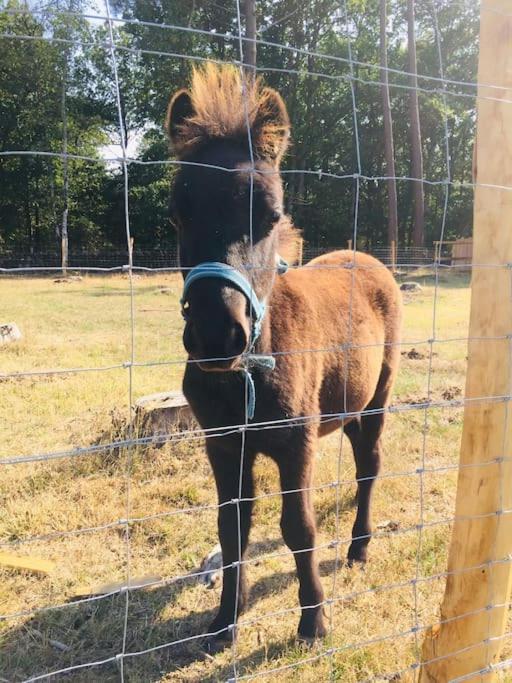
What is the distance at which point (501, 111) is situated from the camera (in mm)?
1860

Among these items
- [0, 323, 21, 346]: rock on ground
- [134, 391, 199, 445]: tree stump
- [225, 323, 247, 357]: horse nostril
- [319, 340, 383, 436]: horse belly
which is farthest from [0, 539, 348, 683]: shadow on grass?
[0, 323, 21, 346]: rock on ground

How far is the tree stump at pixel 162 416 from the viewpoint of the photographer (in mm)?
4496

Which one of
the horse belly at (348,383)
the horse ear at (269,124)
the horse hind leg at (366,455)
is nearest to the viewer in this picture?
the horse ear at (269,124)

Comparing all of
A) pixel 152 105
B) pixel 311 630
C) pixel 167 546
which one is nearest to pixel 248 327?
pixel 311 630

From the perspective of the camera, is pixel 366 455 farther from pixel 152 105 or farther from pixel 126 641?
pixel 152 105

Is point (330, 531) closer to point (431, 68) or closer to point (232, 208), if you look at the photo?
point (232, 208)

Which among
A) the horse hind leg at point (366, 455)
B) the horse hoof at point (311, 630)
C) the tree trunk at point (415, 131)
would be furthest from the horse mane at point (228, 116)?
the tree trunk at point (415, 131)

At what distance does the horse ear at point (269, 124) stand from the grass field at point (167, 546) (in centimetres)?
112

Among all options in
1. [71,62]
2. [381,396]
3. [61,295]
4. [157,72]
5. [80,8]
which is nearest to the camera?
[381,396]

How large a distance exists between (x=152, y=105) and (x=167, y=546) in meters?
25.8

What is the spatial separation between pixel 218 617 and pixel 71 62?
2940cm

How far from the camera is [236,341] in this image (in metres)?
1.88

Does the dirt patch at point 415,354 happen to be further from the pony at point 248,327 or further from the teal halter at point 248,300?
the teal halter at point 248,300

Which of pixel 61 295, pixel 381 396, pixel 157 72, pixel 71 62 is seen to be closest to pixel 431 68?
pixel 157 72
